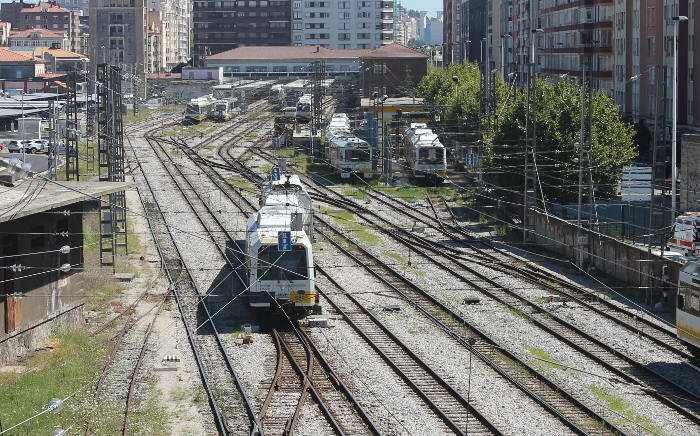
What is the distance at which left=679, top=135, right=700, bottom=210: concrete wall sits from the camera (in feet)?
129

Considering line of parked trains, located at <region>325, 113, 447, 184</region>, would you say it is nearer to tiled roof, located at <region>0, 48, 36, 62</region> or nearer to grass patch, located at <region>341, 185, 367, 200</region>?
grass patch, located at <region>341, 185, 367, 200</region>

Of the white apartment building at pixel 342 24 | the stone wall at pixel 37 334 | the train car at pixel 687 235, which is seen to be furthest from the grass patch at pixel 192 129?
the white apartment building at pixel 342 24

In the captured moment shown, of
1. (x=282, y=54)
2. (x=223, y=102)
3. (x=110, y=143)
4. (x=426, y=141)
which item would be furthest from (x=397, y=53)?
(x=110, y=143)

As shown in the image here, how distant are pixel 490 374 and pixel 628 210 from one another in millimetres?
21496

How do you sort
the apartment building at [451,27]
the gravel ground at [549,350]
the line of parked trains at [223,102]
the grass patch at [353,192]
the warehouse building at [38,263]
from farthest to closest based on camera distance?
the apartment building at [451,27] → the line of parked trains at [223,102] → the grass patch at [353,192] → the warehouse building at [38,263] → the gravel ground at [549,350]

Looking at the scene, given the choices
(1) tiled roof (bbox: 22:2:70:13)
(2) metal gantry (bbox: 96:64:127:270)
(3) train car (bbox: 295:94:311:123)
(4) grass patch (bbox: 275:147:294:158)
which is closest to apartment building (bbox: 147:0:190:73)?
(1) tiled roof (bbox: 22:2:70:13)

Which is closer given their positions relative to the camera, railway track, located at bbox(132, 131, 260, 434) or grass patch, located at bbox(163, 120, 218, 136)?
railway track, located at bbox(132, 131, 260, 434)

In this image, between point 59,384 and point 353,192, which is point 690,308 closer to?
point 59,384

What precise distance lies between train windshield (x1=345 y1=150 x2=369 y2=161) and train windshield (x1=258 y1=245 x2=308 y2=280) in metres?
29.2

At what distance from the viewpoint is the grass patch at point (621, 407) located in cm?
1811

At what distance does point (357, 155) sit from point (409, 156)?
2990mm

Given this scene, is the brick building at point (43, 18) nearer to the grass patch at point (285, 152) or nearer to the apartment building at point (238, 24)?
the apartment building at point (238, 24)

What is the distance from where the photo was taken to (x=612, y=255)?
31406 mm

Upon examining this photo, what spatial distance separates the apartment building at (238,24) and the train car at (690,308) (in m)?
151
